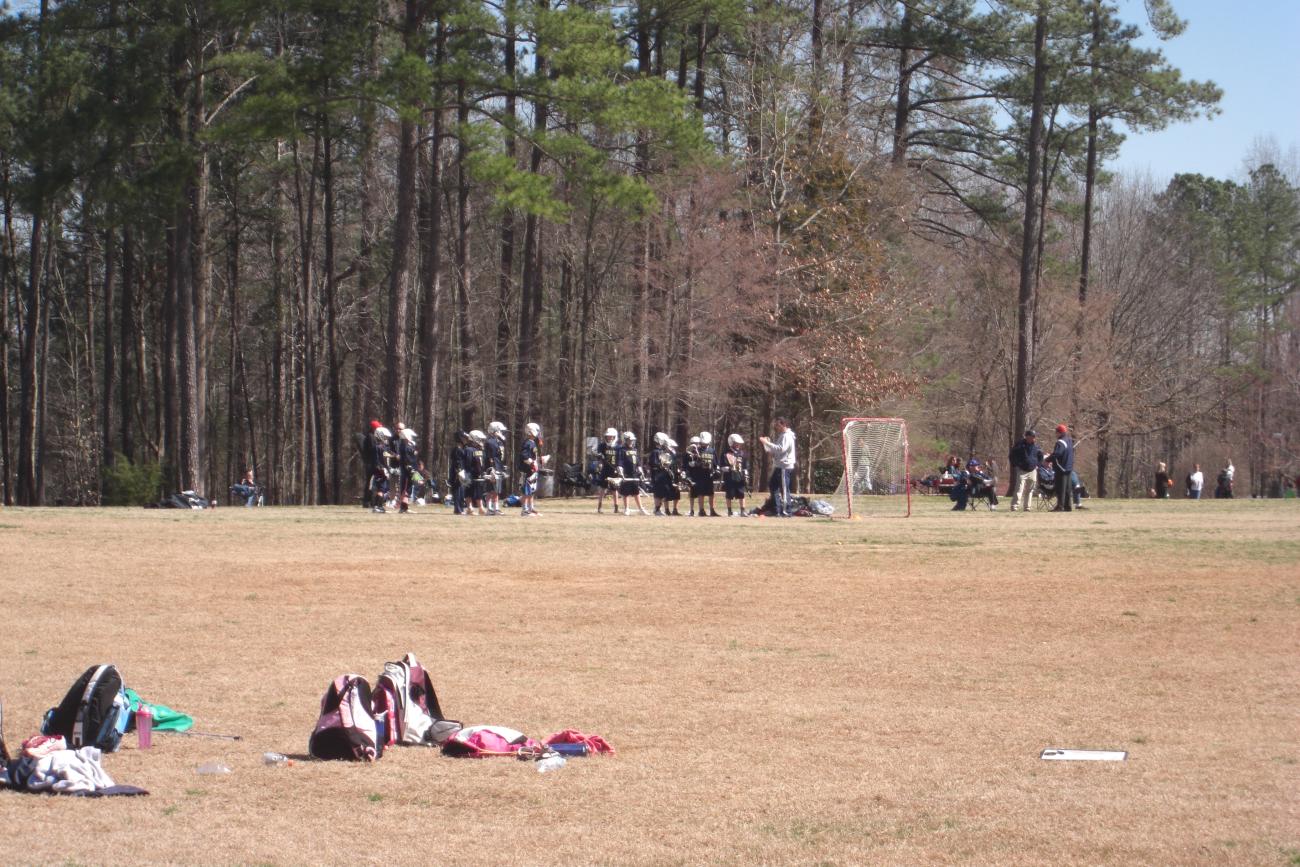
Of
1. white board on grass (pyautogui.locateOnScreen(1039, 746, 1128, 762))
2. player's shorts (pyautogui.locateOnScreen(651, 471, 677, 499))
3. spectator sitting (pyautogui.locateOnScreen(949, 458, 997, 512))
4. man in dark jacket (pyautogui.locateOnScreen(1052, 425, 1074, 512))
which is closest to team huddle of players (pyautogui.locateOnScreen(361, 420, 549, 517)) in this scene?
player's shorts (pyautogui.locateOnScreen(651, 471, 677, 499))

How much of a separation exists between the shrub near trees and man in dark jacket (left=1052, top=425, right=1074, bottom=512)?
9.83 metres

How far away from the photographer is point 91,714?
878 cm

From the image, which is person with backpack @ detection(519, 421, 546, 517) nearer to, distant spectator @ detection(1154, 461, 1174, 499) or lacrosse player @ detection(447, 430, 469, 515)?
lacrosse player @ detection(447, 430, 469, 515)

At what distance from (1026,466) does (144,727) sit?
27141mm

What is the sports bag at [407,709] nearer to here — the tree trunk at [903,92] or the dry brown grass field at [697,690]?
the dry brown grass field at [697,690]

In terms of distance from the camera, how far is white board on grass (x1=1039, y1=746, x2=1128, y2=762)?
28.3 feet

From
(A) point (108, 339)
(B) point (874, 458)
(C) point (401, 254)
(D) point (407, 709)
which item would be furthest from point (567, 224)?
(D) point (407, 709)

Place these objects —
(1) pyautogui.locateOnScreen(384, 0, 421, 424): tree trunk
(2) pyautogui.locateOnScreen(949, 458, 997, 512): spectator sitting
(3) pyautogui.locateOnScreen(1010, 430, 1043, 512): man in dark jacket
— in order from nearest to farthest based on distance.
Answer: (1) pyautogui.locateOnScreen(384, 0, 421, 424): tree trunk, (3) pyautogui.locateOnScreen(1010, 430, 1043, 512): man in dark jacket, (2) pyautogui.locateOnScreen(949, 458, 997, 512): spectator sitting

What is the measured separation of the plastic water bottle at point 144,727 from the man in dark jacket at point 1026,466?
2639 centimetres

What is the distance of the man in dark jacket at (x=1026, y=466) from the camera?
33.6 m

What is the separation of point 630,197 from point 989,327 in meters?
32.1

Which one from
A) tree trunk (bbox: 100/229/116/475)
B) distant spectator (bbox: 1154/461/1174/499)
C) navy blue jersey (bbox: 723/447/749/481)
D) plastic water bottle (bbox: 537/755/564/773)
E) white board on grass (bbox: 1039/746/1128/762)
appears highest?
tree trunk (bbox: 100/229/116/475)

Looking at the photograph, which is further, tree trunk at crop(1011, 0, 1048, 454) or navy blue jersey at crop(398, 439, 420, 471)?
tree trunk at crop(1011, 0, 1048, 454)

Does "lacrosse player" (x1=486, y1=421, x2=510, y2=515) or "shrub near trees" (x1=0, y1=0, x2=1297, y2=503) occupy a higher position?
"shrub near trees" (x1=0, y1=0, x2=1297, y2=503)
